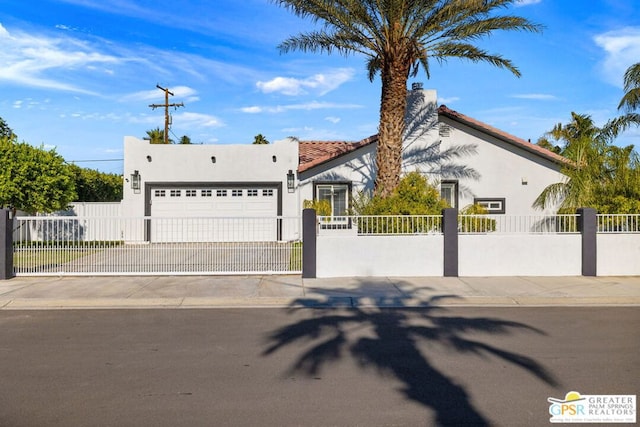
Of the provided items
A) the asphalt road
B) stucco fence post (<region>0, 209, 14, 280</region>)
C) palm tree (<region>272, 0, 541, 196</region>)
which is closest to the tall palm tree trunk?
palm tree (<region>272, 0, 541, 196</region>)

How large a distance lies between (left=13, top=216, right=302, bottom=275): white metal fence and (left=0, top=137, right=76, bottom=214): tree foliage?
4.48 meters

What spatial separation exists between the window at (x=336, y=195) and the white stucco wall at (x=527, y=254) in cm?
802

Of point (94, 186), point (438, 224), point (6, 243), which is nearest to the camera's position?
point (6, 243)

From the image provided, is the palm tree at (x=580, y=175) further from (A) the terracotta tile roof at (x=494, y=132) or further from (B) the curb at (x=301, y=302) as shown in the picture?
(B) the curb at (x=301, y=302)

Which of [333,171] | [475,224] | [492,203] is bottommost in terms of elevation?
[475,224]

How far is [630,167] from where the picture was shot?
1425 centimetres

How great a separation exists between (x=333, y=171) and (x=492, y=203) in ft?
21.0

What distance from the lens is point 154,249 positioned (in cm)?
1315

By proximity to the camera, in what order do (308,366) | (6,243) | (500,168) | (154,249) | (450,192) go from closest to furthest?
(308,366)
(6,243)
(154,249)
(500,168)
(450,192)

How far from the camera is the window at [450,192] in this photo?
2062 centimetres

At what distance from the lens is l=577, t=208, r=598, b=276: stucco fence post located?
42.3 feet

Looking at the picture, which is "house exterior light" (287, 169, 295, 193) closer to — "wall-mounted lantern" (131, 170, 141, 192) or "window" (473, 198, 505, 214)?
"wall-mounted lantern" (131, 170, 141, 192)

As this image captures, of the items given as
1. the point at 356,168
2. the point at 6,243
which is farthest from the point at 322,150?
the point at 6,243

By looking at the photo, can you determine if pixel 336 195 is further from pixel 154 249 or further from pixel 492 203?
pixel 154 249
